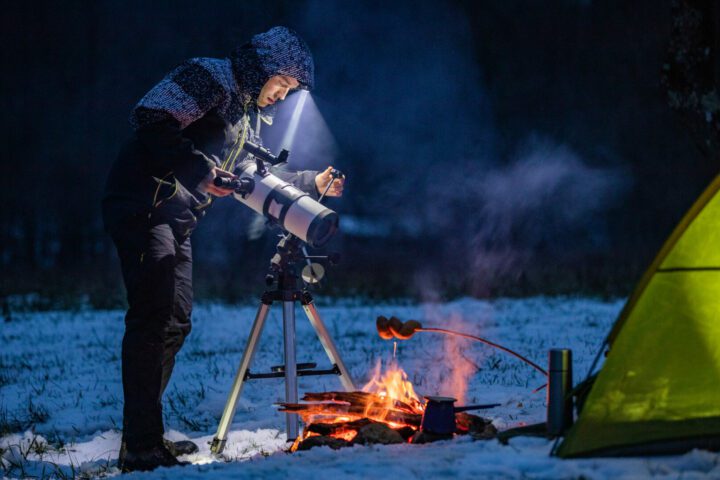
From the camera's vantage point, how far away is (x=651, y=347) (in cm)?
297

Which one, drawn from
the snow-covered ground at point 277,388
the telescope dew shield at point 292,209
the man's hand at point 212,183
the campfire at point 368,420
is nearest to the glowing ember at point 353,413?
the campfire at point 368,420

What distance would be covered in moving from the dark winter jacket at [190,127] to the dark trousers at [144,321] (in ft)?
0.44

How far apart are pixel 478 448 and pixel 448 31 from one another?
1771 cm

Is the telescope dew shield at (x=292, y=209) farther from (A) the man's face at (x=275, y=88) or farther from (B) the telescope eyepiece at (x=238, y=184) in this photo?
(A) the man's face at (x=275, y=88)

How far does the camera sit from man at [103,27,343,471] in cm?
356

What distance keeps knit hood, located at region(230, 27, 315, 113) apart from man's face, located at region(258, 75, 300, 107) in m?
0.06

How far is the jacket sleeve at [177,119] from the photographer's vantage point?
143 inches

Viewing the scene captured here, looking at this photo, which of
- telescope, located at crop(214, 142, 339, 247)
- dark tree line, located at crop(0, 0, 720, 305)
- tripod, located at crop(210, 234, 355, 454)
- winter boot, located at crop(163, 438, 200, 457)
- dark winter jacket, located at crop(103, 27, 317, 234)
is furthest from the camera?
dark tree line, located at crop(0, 0, 720, 305)

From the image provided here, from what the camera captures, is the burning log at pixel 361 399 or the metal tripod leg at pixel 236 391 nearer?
the burning log at pixel 361 399

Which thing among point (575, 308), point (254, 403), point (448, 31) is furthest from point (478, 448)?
point (448, 31)

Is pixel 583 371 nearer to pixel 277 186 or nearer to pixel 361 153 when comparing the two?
pixel 277 186

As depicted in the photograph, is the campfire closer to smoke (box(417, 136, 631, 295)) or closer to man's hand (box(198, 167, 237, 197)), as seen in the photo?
man's hand (box(198, 167, 237, 197))

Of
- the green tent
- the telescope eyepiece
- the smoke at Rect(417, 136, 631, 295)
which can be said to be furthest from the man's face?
the smoke at Rect(417, 136, 631, 295)

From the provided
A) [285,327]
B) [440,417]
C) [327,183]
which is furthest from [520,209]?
[440,417]
